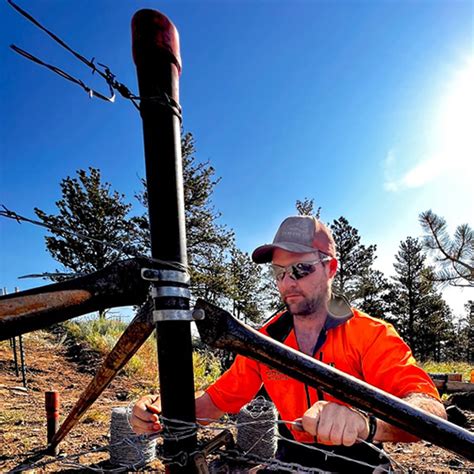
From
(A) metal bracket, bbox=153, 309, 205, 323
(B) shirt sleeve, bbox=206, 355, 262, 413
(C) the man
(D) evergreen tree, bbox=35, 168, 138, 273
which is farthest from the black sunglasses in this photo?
(D) evergreen tree, bbox=35, 168, 138, 273

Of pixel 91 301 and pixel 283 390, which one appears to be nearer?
pixel 91 301

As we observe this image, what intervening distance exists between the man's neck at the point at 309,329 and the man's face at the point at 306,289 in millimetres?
47

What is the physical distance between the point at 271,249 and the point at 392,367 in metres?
1.04

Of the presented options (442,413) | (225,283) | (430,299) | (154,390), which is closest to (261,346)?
(442,413)

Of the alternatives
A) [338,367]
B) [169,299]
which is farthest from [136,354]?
[169,299]

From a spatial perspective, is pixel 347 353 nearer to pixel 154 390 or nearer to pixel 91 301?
pixel 91 301

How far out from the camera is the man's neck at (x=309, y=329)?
→ 7.53 ft

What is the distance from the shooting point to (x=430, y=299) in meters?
31.1

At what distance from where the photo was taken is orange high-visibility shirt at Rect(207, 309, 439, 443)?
1.67 m

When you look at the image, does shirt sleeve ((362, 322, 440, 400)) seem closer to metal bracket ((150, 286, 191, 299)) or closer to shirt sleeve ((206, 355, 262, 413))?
shirt sleeve ((206, 355, 262, 413))

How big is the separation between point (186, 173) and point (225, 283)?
22.2 ft

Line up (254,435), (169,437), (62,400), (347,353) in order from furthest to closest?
1. (62,400)
2. (254,435)
3. (347,353)
4. (169,437)

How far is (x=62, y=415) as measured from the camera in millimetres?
5324

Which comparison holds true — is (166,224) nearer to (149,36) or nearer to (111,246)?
(111,246)
